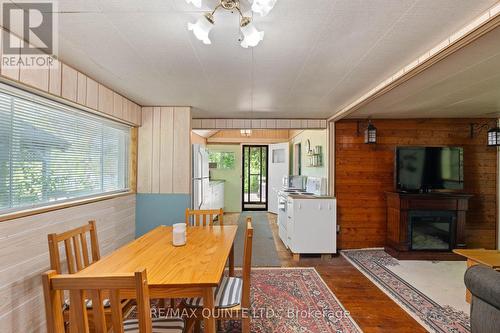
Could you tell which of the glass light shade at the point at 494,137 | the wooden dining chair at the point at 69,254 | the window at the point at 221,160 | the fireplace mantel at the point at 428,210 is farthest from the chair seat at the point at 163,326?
the window at the point at 221,160

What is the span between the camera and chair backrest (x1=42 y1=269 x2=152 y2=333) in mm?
924

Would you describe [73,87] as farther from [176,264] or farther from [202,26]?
[176,264]

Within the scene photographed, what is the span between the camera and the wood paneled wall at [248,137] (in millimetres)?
6973

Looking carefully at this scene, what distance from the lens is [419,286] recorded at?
9.31 feet

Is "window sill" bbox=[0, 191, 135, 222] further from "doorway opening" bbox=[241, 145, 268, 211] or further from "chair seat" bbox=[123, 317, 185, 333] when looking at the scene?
"doorway opening" bbox=[241, 145, 268, 211]

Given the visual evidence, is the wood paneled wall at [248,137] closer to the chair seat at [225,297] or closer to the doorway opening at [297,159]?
the doorway opening at [297,159]

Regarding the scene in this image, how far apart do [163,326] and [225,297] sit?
1.43 ft

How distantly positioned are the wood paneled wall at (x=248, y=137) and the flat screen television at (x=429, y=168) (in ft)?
12.4

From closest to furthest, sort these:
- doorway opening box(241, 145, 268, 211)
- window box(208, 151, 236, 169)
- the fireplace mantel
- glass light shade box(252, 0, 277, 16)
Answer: glass light shade box(252, 0, 277, 16)
the fireplace mantel
window box(208, 151, 236, 169)
doorway opening box(241, 145, 268, 211)

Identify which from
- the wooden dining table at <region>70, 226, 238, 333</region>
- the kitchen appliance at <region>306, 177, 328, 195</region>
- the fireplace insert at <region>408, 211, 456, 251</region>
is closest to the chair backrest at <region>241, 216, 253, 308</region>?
the wooden dining table at <region>70, 226, 238, 333</region>

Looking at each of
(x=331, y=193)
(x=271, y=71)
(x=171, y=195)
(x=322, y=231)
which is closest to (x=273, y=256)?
(x=322, y=231)

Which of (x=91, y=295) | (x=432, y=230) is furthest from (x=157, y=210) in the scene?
(x=432, y=230)

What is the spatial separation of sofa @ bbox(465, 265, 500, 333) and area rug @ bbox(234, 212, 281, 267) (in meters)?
2.14

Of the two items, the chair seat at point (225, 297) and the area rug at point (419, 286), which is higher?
the chair seat at point (225, 297)
